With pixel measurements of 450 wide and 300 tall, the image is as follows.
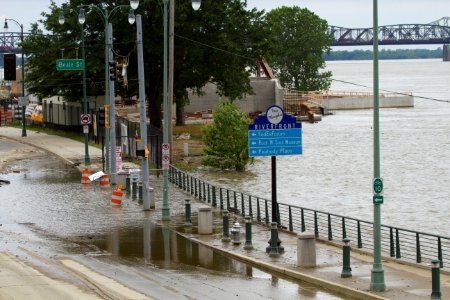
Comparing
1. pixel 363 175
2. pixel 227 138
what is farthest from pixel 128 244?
pixel 363 175

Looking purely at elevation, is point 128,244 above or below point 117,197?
below

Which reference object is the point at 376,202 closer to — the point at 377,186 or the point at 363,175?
the point at 377,186

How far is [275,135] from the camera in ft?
95.3

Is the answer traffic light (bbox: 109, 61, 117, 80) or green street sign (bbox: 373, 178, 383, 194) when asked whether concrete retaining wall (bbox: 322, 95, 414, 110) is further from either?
green street sign (bbox: 373, 178, 383, 194)

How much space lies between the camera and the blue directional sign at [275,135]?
2891 cm

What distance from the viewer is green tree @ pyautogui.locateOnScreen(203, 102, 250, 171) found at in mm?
62938

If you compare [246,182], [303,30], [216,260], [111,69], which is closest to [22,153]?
[246,182]

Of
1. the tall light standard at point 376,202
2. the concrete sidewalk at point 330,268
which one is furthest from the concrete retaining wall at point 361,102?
the tall light standard at point 376,202

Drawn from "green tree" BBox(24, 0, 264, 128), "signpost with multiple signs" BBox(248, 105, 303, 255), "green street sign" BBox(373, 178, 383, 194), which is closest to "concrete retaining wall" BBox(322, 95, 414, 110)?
"green tree" BBox(24, 0, 264, 128)

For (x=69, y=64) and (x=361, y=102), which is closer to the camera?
(x=69, y=64)

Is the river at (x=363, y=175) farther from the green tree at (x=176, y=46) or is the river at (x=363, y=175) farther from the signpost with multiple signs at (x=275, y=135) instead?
the signpost with multiple signs at (x=275, y=135)

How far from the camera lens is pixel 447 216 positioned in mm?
47875

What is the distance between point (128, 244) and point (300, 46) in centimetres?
13137

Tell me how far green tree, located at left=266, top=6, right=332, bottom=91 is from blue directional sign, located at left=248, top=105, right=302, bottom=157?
412 feet
